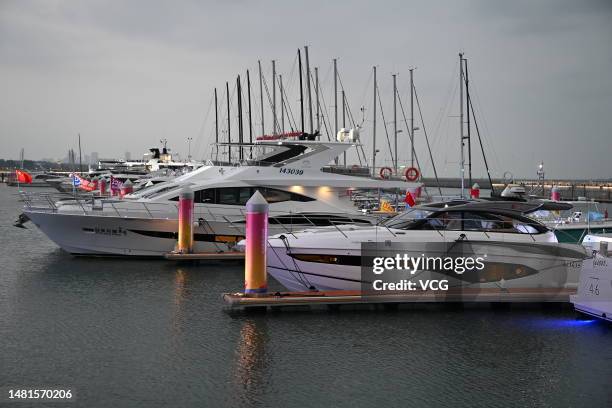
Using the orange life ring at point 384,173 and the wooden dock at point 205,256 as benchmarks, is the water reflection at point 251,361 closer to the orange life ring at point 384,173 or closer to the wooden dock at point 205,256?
the wooden dock at point 205,256

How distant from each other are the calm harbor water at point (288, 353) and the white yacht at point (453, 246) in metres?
0.71

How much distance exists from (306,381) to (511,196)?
870 centimetres

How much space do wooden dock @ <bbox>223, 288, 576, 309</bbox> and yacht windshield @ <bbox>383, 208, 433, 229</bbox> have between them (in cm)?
140

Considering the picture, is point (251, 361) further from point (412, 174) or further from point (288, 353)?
Result: point (412, 174)

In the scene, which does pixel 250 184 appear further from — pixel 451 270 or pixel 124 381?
pixel 124 381

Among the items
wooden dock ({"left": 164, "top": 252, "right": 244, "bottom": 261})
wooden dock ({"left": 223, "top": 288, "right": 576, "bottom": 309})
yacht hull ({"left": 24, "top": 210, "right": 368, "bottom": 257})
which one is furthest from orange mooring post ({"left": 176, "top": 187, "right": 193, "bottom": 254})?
wooden dock ({"left": 223, "top": 288, "right": 576, "bottom": 309})

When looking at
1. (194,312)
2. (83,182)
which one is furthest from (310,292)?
(83,182)

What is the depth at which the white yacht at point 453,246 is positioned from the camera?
1259 centimetres

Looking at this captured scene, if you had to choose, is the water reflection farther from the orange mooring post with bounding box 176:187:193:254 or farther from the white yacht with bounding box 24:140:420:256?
the white yacht with bounding box 24:140:420:256

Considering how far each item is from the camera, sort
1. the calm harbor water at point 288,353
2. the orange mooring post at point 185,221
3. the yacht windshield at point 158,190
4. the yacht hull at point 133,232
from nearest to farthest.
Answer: the calm harbor water at point 288,353
the orange mooring post at point 185,221
the yacht hull at point 133,232
the yacht windshield at point 158,190

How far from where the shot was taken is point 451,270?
1271 centimetres

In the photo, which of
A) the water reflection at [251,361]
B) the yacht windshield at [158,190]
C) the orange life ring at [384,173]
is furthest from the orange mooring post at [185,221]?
the orange life ring at [384,173]

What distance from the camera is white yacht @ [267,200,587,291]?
12594mm

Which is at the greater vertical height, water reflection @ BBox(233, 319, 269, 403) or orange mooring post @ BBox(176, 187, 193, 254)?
orange mooring post @ BBox(176, 187, 193, 254)
